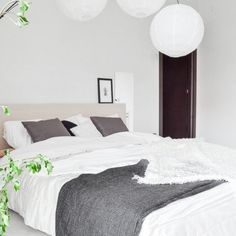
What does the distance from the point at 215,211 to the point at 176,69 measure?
4.60 metres

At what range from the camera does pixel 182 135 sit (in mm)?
5617

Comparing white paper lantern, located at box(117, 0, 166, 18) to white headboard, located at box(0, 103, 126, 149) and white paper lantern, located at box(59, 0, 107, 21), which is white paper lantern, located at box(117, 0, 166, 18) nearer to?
white paper lantern, located at box(59, 0, 107, 21)

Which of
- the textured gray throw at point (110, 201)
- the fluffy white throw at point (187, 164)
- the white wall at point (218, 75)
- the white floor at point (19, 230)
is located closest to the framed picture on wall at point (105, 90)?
the fluffy white throw at point (187, 164)

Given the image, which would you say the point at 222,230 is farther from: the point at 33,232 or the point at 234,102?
the point at 234,102

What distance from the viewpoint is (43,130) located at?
9.65 ft

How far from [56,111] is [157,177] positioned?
6.57 ft

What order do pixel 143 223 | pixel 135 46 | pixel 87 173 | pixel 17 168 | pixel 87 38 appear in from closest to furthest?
pixel 17 168 → pixel 143 223 → pixel 87 173 → pixel 87 38 → pixel 135 46

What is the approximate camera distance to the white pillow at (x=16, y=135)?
116 inches

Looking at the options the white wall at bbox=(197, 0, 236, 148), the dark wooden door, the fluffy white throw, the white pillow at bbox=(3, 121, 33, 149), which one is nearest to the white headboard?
the white pillow at bbox=(3, 121, 33, 149)

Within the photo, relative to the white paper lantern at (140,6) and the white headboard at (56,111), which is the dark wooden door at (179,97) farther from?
the white paper lantern at (140,6)

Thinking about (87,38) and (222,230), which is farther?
(87,38)

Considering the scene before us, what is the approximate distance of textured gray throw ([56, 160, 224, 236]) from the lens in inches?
56.5

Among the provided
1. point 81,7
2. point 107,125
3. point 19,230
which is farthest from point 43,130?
point 81,7

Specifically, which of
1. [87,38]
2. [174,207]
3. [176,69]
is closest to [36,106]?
[87,38]
